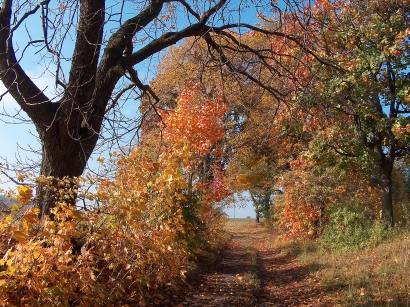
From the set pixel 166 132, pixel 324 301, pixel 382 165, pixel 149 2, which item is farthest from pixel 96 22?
pixel 382 165

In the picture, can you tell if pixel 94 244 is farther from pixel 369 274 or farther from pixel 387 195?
pixel 387 195

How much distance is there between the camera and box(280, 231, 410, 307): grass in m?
6.59

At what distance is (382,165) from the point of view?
13273 millimetres

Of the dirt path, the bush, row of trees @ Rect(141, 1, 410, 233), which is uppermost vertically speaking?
row of trees @ Rect(141, 1, 410, 233)

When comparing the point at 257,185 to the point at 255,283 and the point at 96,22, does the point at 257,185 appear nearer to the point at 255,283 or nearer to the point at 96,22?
the point at 255,283

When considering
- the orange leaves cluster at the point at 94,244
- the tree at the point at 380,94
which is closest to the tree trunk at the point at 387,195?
the tree at the point at 380,94

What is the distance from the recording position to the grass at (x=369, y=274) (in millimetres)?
6594

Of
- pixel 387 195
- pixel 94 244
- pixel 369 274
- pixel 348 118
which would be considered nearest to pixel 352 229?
pixel 387 195

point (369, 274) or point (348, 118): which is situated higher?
point (348, 118)

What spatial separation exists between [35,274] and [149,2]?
3.99 m

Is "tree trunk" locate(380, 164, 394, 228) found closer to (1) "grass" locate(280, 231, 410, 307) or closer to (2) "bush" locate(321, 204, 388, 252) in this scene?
(2) "bush" locate(321, 204, 388, 252)

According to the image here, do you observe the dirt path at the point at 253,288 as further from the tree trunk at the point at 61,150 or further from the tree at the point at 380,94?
the tree at the point at 380,94

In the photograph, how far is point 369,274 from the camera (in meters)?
8.04

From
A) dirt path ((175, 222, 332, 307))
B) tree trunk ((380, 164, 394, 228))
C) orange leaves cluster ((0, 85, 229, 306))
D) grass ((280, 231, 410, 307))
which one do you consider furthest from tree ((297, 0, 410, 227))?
orange leaves cluster ((0, 85, 229, 306))
